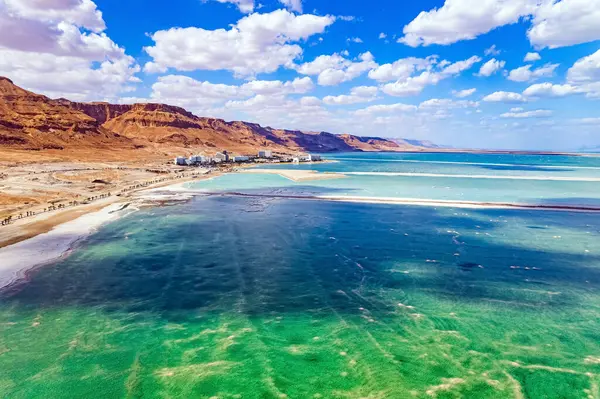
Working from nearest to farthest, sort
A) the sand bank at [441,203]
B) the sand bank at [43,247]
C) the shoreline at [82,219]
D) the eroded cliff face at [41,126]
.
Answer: the sand bank at [43,247], the shoreline at [82,219], the sand bank at [441,203], the eroded cliff face at [41,126]

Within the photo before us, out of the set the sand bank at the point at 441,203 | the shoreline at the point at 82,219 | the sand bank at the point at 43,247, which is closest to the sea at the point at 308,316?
the sand bank at the point at 43,247

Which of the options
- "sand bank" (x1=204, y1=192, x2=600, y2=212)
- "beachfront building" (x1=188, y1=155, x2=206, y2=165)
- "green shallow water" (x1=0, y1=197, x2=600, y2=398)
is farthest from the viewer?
"beachfront building" (x1=188, y1=155, x2=206, y2=165)

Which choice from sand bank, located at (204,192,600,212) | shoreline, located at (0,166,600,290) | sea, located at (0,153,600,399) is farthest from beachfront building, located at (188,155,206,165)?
sea, located at (0,153,600,399)

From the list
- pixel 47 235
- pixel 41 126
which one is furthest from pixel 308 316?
pixel 41 126

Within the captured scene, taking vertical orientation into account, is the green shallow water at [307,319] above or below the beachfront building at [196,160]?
below

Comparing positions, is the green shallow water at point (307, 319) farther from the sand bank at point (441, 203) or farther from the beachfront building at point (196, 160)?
the beachfront building at point (196, 160)

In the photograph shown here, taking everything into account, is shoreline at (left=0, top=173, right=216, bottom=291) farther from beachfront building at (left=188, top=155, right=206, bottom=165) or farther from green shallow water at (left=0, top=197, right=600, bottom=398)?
beachfront building at (left=188, top=155, right=206, bottom=165)
